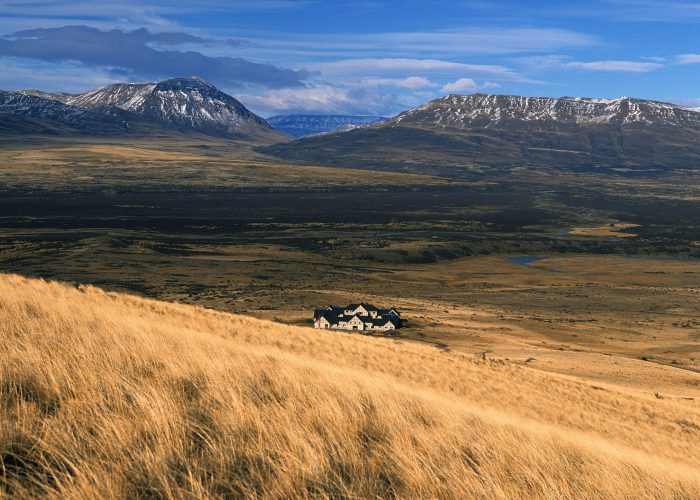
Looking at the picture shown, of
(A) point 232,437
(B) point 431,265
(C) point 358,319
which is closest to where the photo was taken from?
(A) point 232,437

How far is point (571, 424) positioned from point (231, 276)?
→ 58531 mm

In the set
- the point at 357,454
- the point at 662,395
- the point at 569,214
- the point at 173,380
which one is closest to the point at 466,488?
the point at 357,454

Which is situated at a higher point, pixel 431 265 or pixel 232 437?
pixel 232 437

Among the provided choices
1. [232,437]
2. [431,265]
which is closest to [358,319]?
[431,265]

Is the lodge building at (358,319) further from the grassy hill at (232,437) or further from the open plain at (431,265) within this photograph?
the grassy hill at (232,437)

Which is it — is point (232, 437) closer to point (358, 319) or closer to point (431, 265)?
point (358, 319)

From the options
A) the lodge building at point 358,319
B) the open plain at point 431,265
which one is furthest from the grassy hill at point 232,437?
the lodge building at point 358,319

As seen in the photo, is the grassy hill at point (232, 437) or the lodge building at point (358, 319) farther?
the lodge building at point (358, 319)

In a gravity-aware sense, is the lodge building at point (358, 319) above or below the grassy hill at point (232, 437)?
below

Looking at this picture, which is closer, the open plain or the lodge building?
the open plain

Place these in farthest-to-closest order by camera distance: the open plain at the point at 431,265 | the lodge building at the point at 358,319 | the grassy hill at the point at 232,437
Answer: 1. the lodge building at the point at 358,319
2. the open plain at the point at 431,265
3. the grassy hill at the point at 232,437

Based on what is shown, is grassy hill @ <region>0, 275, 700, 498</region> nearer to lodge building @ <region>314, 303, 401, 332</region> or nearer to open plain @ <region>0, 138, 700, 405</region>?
open plain @ <region>0, 138, 700, 405</region>

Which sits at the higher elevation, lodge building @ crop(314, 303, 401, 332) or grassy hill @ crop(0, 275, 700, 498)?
grassy hill @ crop(0, 275, 700, 498)

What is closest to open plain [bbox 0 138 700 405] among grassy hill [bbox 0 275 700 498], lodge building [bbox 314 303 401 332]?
lodge building [bbox 314 303 401 332]
